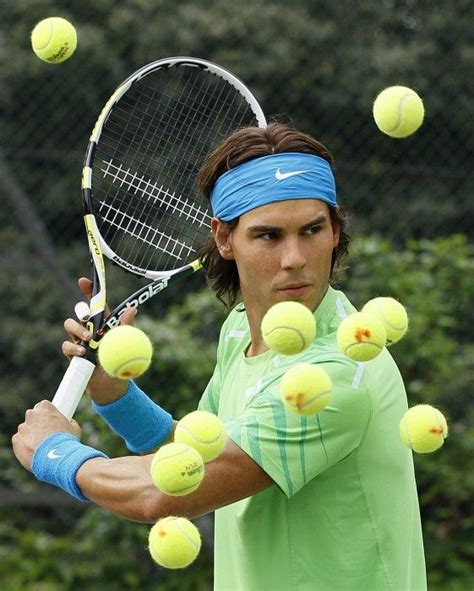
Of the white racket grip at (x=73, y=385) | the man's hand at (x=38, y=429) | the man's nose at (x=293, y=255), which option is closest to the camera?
the man's nose at (x=293, y=255)

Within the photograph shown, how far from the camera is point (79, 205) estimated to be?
5.14 meters

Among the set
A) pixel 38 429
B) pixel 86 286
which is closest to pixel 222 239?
pixel 86 286

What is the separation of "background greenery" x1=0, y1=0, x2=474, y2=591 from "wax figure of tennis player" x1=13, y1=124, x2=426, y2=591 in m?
2.32

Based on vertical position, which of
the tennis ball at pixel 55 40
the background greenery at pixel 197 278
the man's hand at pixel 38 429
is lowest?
the man's hand at pixel 38 429

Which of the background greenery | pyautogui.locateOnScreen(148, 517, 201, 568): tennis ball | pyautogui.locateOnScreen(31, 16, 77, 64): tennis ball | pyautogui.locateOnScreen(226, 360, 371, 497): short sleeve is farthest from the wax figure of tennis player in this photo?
→ the background greenery

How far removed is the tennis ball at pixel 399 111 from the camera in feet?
8.38

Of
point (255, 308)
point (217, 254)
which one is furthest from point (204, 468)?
point (217, 254)

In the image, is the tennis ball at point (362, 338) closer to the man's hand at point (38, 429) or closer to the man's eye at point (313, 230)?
the man's eye at point (313, 230)

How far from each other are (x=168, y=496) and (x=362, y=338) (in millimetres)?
444

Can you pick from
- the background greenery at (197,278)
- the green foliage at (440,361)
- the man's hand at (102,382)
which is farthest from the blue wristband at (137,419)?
the green foliage at (440,361)

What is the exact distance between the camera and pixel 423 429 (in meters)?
2.11

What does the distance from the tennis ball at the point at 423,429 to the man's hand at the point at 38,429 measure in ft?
2.24

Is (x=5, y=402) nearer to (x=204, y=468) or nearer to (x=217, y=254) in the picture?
(x=217, y=254)

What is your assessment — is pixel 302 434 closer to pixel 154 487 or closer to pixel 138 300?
pixel 154 487
